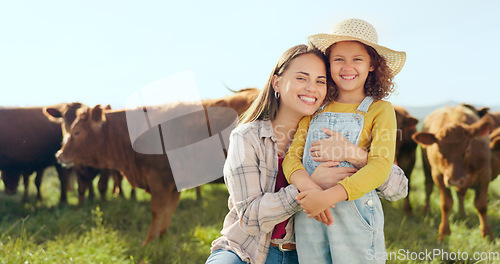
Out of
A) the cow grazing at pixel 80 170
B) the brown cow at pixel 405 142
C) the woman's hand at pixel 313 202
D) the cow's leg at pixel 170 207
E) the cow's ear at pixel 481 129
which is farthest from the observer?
the brown cow at pixel 405 142

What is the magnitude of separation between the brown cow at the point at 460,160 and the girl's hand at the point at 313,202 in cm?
369

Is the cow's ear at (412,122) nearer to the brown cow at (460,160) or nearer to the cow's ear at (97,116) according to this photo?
the brown cow at (460,160)

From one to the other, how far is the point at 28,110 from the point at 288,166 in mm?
7231

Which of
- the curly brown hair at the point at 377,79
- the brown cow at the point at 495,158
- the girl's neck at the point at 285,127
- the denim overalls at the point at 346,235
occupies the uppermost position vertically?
the curly brown hair at the point at 377,79

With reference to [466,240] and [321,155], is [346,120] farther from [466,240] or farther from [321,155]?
[466,240]

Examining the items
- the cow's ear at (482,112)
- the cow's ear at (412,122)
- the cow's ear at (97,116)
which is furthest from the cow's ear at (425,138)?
the cow's ear at (97,116)

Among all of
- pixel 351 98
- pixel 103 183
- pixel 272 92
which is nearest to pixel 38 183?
pixel 103 183

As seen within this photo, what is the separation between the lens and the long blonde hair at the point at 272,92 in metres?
2.43

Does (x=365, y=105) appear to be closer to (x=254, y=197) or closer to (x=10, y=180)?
(x=254, y=197)

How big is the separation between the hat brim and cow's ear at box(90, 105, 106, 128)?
395cm

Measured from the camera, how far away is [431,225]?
5.60 m

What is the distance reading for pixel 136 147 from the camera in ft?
17.5

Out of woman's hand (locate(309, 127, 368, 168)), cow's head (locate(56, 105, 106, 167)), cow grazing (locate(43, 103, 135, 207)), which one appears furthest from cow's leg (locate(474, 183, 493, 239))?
cow grazing (locate(43, 103, 135, 207))

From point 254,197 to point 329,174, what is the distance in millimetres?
441
